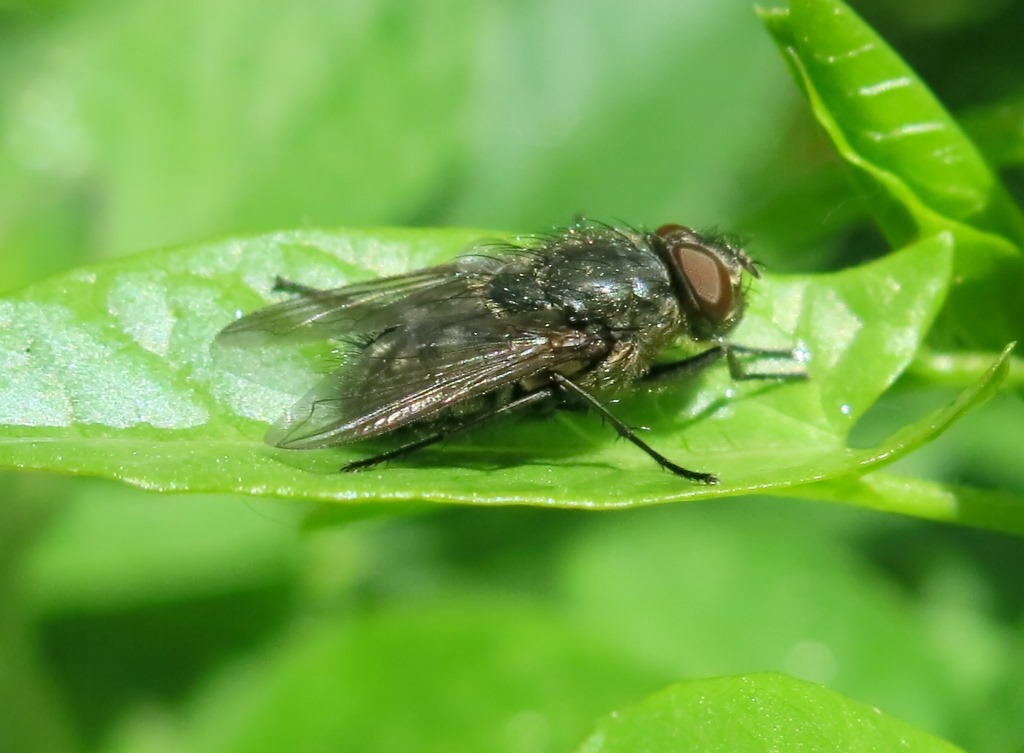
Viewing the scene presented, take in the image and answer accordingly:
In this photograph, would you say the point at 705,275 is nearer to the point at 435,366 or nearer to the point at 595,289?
the point at 595,289

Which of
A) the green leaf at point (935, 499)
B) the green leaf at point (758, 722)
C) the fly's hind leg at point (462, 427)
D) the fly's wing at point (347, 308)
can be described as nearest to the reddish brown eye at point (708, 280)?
the fly's hind leg at point (462, 427)

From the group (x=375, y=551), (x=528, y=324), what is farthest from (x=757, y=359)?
(x=375, y=551)

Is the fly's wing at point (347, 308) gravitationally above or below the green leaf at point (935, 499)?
above

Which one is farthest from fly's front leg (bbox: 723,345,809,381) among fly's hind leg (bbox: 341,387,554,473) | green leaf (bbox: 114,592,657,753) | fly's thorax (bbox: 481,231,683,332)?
green leaf (bbox: 114,592,657,753)

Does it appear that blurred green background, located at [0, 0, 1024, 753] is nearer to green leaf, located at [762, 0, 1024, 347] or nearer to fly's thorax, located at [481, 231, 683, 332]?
fly's thorax, located at [481, 231, 683, 332]

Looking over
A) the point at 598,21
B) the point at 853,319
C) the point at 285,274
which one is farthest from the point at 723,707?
the point at 598,21

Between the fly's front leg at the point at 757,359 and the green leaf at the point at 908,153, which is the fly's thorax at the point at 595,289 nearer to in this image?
the fly's front leg at the point at 757,359
